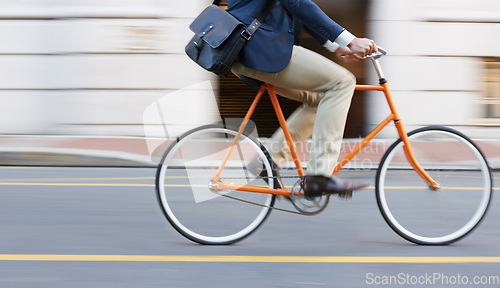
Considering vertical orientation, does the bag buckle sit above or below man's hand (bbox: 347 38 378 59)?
above

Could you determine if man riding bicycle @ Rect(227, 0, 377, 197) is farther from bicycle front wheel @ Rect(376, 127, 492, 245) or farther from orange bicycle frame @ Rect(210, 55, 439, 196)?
bicycle front wheel @ Rect(376, 127, 492, 245)

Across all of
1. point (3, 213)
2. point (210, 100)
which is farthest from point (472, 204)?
point (210, 100)

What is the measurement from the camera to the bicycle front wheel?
138 inches

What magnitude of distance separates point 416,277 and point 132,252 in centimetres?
157

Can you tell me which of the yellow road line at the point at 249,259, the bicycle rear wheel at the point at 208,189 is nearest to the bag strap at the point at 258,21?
the bicycle rear wheel at the point at 208,189

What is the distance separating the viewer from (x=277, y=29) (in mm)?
3178

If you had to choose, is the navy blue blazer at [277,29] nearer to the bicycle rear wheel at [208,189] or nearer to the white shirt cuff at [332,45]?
the white shirt cuff at [332,45]

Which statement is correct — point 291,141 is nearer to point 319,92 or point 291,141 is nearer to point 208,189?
point 319,92

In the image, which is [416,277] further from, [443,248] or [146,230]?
[146,230]

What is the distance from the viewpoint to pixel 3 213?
172 inches

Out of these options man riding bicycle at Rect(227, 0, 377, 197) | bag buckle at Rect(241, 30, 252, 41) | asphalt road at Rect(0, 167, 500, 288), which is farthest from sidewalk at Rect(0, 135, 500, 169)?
bag buckle at Rect(241, 30, 252, 41)

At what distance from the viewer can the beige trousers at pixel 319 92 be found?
327 cm

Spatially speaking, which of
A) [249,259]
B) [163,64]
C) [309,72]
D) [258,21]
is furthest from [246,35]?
[163,64]

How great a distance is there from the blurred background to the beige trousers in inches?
180
